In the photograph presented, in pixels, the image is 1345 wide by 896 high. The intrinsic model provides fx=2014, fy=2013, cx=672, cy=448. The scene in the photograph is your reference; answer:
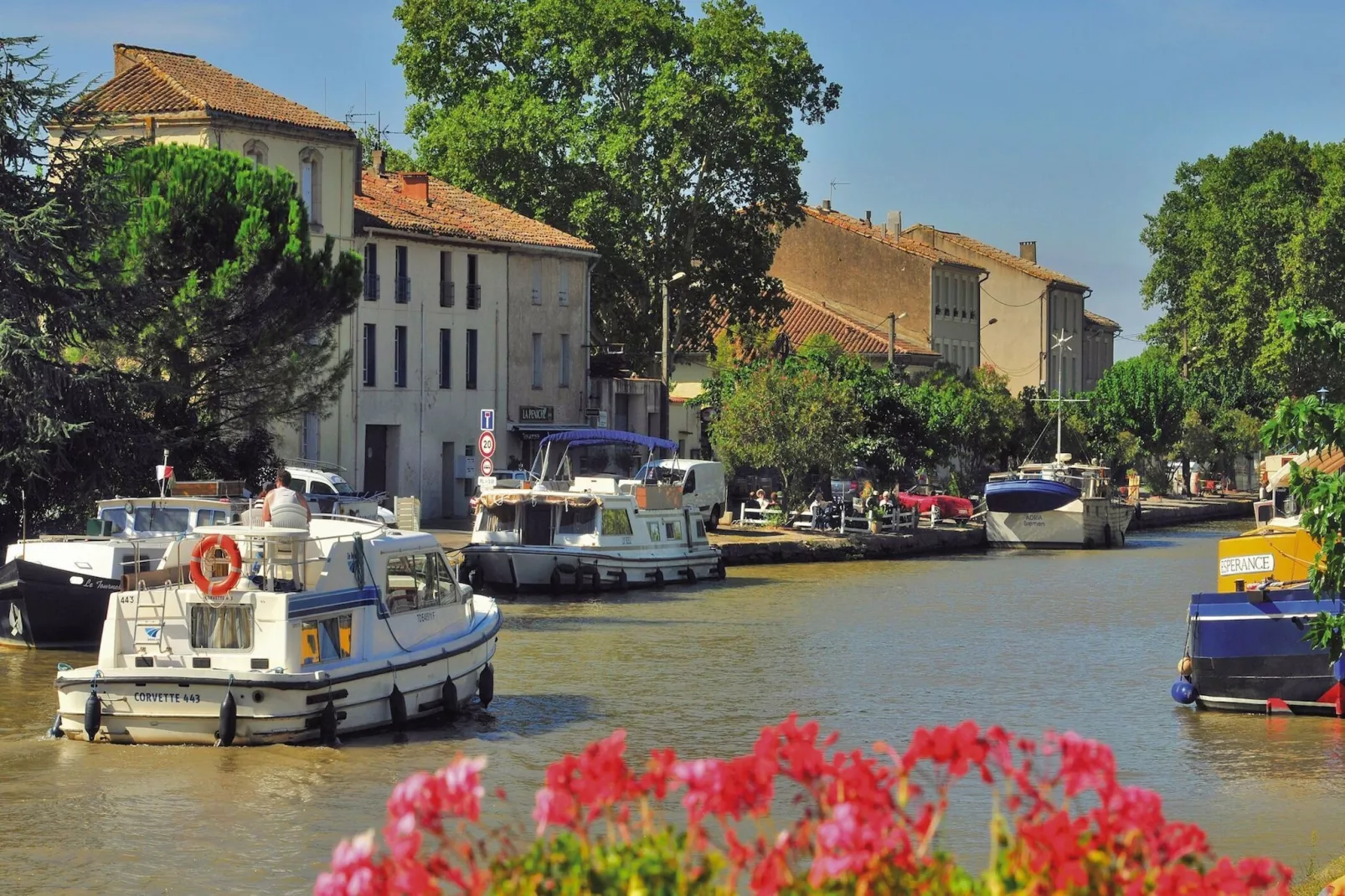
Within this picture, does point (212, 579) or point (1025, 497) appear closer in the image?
point (212, 579)

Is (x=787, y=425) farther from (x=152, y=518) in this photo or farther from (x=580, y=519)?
(x=152, y=518)

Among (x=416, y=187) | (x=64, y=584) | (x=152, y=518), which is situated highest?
(x=416, y=187)

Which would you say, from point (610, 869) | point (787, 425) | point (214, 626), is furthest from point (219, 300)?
point (610, 869)

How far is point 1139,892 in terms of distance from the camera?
16.4ft

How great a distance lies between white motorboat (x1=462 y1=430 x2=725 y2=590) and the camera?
3916 centimetres

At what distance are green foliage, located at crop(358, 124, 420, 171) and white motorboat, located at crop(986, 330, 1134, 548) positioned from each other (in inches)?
947

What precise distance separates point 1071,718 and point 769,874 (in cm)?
1892

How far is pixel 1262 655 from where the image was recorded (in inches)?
870

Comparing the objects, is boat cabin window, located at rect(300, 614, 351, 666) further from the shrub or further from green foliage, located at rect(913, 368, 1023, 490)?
green foliage, located at rect(913, 368, 1023, 490)

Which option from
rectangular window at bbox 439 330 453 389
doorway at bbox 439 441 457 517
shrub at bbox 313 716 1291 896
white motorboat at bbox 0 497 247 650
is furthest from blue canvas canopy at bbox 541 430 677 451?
shrub at bbox 313 716 1291 896

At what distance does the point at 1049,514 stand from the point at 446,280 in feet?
62.0

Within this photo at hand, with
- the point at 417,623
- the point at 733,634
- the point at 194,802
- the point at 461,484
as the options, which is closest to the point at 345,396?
the point at 461,484

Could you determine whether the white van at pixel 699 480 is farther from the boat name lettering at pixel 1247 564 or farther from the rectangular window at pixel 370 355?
the boat name lettering at pixel 1247 564

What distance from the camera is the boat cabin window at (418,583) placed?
70.5ft
